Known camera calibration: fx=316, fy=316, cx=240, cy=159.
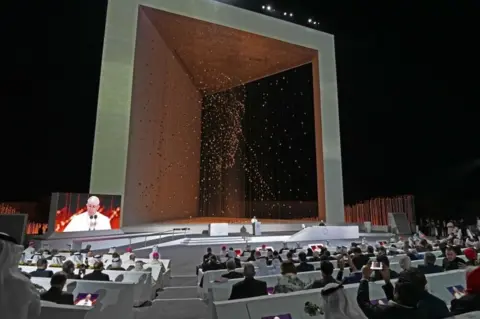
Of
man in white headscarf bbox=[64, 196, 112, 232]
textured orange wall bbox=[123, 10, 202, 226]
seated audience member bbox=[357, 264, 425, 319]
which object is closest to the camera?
seated audience member bbox=[357, 264, 425, 319]

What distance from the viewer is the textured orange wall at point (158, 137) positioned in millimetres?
12604

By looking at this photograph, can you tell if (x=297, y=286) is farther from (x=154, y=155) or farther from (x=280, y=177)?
(x=280, y=177)

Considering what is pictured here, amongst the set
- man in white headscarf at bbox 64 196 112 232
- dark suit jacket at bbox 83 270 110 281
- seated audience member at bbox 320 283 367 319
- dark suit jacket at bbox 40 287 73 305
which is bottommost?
dark suit jacket at bbox 83 270 110 281

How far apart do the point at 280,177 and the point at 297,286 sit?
15580 millimetres

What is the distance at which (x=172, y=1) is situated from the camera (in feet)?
45.8

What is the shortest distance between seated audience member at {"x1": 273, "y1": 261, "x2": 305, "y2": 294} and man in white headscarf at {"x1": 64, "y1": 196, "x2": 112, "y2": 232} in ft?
28.1

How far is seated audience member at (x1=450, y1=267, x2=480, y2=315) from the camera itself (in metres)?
2.04

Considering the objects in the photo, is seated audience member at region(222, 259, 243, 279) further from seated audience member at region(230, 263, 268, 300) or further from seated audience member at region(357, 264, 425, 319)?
seated audience member at region(357, 264, 425, 319)

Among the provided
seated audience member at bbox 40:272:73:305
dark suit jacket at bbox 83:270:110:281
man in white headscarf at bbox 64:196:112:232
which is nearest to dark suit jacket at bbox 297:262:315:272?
dark suit jacket at bbox 83:270:110:281

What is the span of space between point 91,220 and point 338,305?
10.2 meters

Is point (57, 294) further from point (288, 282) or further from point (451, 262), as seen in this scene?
point (451, 262)

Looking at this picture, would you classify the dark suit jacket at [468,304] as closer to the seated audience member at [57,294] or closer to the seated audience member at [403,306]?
the seated audience member at [403,306]

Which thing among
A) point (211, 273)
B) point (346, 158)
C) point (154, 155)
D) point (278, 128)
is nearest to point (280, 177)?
point (278, 128)

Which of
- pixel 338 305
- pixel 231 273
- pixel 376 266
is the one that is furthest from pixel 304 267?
pixel 338 305
